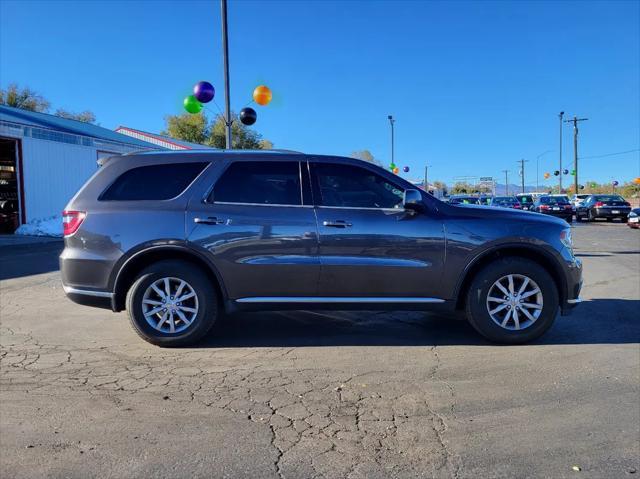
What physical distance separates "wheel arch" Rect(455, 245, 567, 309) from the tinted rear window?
2.89 m

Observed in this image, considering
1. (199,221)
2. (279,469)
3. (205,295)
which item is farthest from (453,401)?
(199,221)

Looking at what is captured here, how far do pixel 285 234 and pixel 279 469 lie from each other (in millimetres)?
2484

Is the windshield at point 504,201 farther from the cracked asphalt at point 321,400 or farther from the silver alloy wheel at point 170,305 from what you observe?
the silver alloy wheel at point 170,305

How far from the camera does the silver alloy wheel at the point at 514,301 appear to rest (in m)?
5.11

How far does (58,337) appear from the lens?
5.52 m

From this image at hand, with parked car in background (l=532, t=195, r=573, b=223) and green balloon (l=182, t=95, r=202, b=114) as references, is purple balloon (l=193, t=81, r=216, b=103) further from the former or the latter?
parked car in background (l=532, t=195, r=573, b=223)

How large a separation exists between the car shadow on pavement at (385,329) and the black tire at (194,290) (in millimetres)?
259

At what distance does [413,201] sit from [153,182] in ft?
8.58

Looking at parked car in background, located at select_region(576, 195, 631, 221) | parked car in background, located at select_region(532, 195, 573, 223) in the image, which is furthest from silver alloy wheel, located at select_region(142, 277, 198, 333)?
parked car in background, located at select_region(576, 195, 631, 221)

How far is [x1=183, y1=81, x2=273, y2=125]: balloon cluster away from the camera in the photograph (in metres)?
12.2

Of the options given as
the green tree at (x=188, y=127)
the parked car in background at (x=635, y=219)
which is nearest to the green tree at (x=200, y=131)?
the green tree at (x=188, y=127)

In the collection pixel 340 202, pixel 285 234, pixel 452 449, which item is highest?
pixel 340 202

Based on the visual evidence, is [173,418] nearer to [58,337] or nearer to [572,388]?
[58,337]

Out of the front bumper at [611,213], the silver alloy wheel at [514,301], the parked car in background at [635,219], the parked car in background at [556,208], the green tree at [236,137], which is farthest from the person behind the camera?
the green tree at [236,137]
